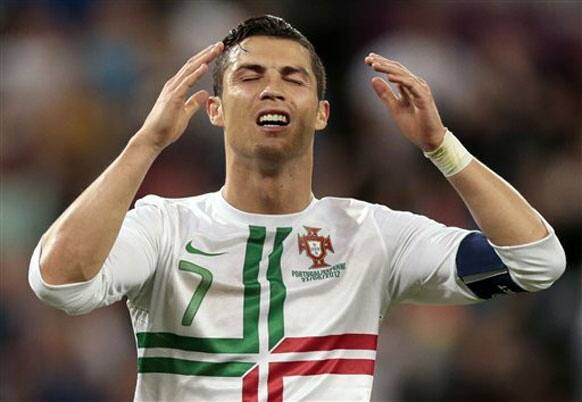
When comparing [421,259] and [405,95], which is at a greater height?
[405,95]

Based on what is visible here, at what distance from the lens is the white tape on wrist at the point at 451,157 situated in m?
3.75

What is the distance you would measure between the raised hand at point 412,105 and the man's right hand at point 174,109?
1.77 ft

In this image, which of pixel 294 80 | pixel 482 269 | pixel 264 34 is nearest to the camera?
pixel 482 269

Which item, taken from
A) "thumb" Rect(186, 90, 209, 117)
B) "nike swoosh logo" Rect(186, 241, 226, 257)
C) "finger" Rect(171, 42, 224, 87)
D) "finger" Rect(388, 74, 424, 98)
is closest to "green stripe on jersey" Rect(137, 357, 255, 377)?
"nike swoosh logo" Rect(186, 241, 226, 257)

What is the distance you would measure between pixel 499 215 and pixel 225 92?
107cm

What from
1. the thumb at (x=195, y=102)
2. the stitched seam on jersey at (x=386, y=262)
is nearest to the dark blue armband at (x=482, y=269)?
the stitched seam on jersey at (x=386, y=262)

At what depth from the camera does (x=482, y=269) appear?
3.83 m

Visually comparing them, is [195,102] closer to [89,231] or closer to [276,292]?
[89,231]

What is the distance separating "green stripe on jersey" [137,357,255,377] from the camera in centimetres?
380

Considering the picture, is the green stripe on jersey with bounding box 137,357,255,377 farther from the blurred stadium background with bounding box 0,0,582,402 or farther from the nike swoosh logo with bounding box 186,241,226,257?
the blurred stadium background with bounding box 0,0,582,402

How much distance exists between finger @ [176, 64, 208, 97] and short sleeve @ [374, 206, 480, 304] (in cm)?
85

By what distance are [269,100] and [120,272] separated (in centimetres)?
79

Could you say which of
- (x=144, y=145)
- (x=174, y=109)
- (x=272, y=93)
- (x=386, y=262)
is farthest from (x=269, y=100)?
(x=386, y=262)

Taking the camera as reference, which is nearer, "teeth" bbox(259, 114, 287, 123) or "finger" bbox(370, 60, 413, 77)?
"finger" bbox(370, 60, 413, 77)
